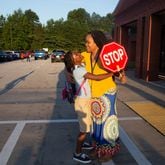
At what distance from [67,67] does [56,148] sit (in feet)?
5.34

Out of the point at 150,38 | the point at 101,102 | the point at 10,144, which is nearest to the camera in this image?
the point at 101,102

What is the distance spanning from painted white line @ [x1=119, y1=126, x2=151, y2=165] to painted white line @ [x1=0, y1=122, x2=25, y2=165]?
6.65 ft

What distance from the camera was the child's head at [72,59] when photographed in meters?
5.44

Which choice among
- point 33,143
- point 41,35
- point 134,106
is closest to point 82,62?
point 33,143

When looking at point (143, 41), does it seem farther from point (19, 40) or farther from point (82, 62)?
point (19, 40)

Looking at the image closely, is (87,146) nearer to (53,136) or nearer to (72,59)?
(53,136)

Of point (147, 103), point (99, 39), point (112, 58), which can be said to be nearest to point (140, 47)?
point (147, 103)

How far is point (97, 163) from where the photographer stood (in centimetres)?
567

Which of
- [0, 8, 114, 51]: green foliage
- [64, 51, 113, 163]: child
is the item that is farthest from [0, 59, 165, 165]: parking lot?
[0, 8, 114, 51]: green foliage

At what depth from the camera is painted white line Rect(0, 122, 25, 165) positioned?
5.91 metres

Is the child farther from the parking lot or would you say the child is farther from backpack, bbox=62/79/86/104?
the parking lot

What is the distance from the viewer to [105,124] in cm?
539

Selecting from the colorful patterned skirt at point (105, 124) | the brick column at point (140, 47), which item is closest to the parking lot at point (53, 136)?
the colorful patterned skirt at point (105, 124)

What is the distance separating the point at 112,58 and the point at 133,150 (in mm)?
1963
